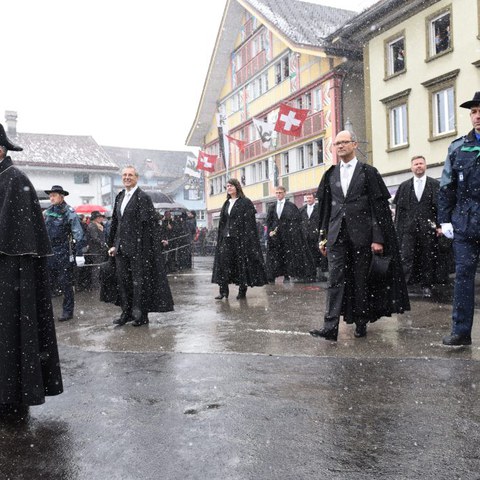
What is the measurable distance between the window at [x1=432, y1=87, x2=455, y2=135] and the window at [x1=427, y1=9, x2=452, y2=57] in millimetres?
1423

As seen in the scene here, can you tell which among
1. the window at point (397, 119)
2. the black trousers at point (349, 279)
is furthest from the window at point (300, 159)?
the black trousers at point (349, 279)

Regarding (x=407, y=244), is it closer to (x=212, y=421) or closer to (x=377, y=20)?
(x=212, y=421)

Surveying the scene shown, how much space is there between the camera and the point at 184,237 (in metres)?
18.5

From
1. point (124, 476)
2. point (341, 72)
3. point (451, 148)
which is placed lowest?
point (124, 476)

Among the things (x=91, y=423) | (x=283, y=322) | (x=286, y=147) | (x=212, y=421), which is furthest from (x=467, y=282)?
(x=286, y=147)

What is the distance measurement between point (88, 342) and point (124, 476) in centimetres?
344

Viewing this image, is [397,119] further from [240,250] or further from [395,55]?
[240,250]

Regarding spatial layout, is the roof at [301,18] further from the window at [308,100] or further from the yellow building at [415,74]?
the yellow building at [415,74]

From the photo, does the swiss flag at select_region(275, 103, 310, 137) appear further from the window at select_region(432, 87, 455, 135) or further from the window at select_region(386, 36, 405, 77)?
the window at select_region(432, 87, 455, 135)

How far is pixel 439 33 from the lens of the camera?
2086 centimetres

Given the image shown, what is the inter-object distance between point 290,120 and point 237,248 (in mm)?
16827

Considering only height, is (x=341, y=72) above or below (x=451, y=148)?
above

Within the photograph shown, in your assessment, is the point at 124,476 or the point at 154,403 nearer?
the point at 124,476

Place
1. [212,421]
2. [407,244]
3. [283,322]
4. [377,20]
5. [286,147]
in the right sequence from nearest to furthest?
1. [212,421]
2. [283,322]
3. [407,244]
4. [377,20]
5. [286,147]
